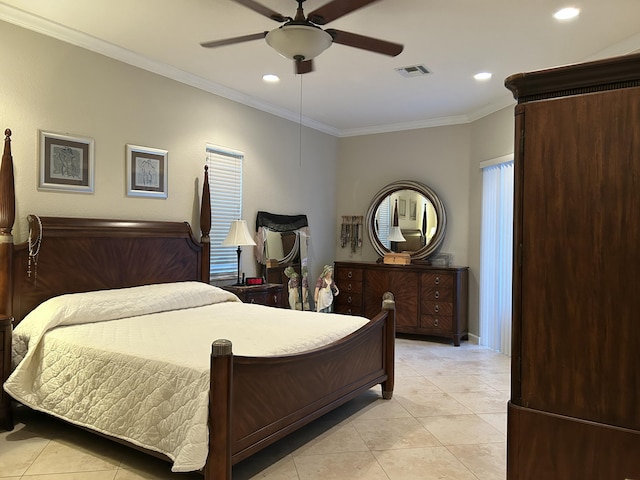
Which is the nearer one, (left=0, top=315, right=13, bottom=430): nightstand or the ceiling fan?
the ceiling fan

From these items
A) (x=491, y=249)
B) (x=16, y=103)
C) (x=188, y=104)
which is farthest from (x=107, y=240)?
(x=491, y=249)

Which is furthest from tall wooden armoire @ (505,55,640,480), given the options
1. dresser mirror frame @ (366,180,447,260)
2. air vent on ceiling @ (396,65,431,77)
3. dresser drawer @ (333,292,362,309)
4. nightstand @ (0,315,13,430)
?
dresser drawer @ (333,292,362,309)

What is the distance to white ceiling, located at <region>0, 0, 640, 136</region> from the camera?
3180 mm

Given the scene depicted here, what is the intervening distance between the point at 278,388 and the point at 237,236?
7.46 ft

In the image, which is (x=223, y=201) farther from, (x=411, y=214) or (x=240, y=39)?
(x=411, y=214)

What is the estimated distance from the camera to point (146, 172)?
4199mm

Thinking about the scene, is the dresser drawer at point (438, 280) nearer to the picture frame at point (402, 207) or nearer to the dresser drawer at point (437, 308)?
the dresser drawer at point (437, 308)

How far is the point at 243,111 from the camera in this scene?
5.20 m

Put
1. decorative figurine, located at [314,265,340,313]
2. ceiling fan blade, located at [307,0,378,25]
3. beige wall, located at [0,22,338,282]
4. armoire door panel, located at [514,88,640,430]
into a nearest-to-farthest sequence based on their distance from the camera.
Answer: armoire door panel, located at [514,88,640,430] < ceiling fan blade, located at [307,0,378,25] < beige wall, located at [0,22,338,282] < decorative figurine, located at [314,265,340,313]

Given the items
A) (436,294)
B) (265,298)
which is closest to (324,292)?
(265,298)

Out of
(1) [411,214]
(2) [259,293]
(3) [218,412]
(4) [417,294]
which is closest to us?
(3) [218,412]

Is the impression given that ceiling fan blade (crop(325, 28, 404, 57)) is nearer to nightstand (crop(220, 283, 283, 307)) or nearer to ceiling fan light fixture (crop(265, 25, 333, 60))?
ceiling fan light fixture (crop(265, 25, 333, 60))

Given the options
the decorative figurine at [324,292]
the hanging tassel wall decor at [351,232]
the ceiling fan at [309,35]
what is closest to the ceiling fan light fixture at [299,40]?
the ceiling fan at [309,35]

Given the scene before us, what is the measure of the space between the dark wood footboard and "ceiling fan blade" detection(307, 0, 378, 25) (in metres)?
1.79
